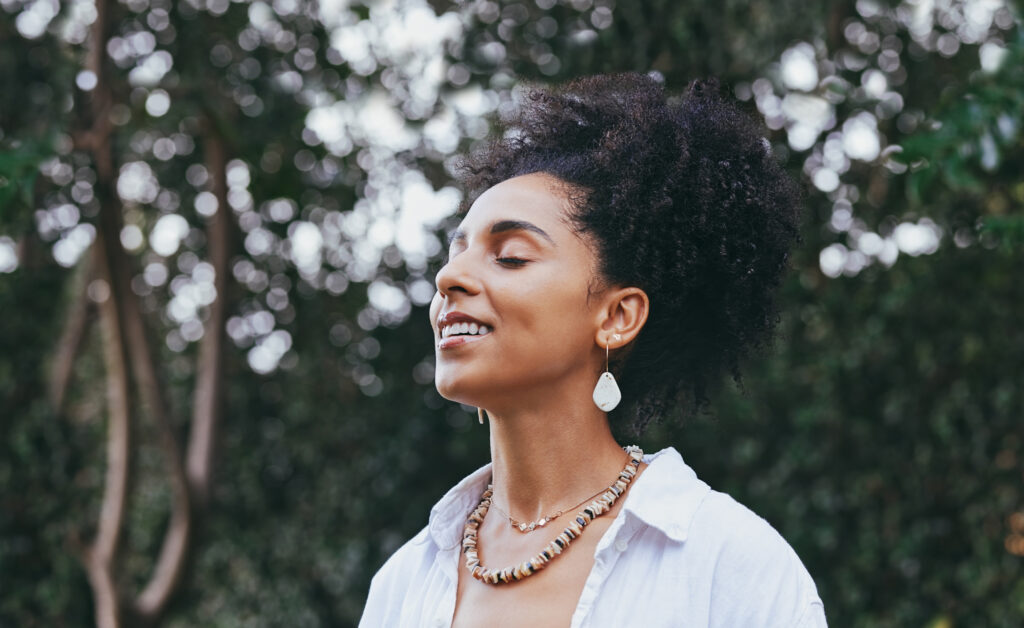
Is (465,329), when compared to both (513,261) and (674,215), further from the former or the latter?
(674,215)

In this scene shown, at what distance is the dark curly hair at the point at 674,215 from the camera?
184 centimetres

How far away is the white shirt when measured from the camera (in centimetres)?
155

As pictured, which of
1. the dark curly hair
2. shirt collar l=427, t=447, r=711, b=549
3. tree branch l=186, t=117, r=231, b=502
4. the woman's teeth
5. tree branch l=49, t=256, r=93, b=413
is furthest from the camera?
tree branch l=49, t=256, r=93, b=413

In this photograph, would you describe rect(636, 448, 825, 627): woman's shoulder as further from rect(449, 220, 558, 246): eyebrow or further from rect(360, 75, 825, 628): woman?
rect(449, 220, 558, 246): eyebrow

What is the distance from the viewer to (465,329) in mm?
1753

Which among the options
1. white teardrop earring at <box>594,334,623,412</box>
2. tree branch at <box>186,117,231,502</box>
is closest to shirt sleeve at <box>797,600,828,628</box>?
white teardrop earring at <box>594,334,623,412</box>

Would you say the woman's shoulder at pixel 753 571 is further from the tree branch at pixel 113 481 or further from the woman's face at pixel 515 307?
the tree branch at pixel 113 481

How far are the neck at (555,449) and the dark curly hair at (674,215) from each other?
0.15 metres

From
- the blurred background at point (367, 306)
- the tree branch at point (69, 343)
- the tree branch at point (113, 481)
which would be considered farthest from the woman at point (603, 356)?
the tree branch at point (69, 343)

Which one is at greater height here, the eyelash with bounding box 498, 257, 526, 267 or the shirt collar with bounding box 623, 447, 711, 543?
the eyelash with bounding box 498, 257, 526, 267

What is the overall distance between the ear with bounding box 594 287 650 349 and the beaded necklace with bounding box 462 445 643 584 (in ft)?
0.76

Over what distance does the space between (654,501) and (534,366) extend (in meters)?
0.30

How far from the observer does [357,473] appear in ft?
19.9

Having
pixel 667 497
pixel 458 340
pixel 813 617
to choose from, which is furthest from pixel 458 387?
pixel 813 617
